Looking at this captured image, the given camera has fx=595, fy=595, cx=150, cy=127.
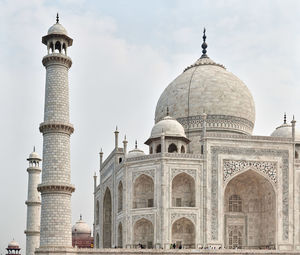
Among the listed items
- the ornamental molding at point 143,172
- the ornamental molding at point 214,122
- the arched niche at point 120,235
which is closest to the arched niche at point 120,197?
the arched niche at point 120,235

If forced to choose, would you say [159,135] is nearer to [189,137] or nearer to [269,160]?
[189,137]

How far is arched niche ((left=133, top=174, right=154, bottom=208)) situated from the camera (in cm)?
2833

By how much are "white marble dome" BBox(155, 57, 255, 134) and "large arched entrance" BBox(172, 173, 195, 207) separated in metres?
4.82

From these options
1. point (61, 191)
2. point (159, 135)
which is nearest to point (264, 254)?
point (159, 135)

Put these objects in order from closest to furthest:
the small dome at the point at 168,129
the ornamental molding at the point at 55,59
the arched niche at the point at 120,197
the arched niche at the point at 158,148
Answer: the ornamental molding at the point at 55,59 < the small dome at the point at 168,129 < the arched niche at the point at 120,197 < the arched niche at the point at 158,148

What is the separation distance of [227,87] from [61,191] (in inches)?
615

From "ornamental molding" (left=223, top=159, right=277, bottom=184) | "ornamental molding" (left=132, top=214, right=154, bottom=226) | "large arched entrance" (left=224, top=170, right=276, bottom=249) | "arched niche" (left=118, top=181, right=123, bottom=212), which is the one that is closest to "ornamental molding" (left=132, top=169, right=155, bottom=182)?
"arched niche" (left=118, top=181, right=123, bottom=212)

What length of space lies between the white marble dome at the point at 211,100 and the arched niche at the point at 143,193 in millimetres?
5322

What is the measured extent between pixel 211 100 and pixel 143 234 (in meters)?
8.90

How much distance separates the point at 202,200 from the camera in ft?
90.3

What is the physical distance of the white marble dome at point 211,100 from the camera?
32.5m

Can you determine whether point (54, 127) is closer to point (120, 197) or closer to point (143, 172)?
point (143, 172)

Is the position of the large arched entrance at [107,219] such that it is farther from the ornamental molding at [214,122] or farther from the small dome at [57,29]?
the small dome at [57,29]

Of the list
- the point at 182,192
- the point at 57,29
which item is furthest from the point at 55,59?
the point at 182,192
